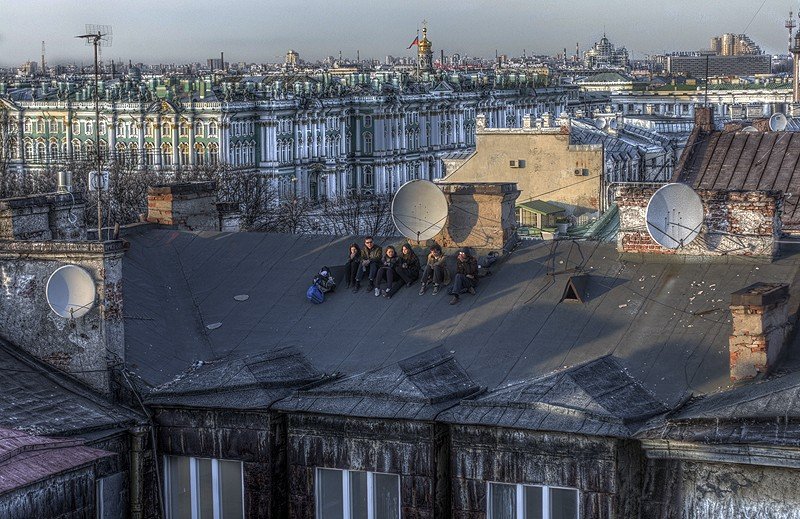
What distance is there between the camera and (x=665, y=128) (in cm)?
8281

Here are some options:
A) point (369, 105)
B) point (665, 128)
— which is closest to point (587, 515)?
point (665, 128)

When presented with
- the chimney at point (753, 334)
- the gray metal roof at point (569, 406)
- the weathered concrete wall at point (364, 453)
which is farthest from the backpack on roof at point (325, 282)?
the chimney at point (753, 334)

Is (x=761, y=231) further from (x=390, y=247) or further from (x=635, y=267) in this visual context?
(x=390, y=247)

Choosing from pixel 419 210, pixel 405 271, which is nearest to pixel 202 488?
pixel 405 271

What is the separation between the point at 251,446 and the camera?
13.7 meters

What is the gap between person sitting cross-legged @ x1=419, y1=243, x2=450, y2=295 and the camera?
16.2 metres

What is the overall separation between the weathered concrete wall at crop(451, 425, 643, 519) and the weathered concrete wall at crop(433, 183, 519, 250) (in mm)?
4655

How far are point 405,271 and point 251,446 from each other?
334 centimetres

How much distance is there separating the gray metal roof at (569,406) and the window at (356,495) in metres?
0.82

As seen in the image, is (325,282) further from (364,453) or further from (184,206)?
(184,206)

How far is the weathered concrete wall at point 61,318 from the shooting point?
1473 cm

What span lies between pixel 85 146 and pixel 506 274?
8985cm

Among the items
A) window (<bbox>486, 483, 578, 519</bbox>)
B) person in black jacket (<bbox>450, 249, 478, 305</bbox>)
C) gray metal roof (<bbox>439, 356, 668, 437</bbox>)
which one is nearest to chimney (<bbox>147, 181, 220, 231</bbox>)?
person in black jacket (<bbox>450, 249, 478, 305</bbox>)

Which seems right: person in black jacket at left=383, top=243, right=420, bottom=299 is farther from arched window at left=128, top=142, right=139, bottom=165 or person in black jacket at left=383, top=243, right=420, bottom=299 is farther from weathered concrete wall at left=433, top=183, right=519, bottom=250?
arched window at left=128, top=142, right=139, bottom=165
